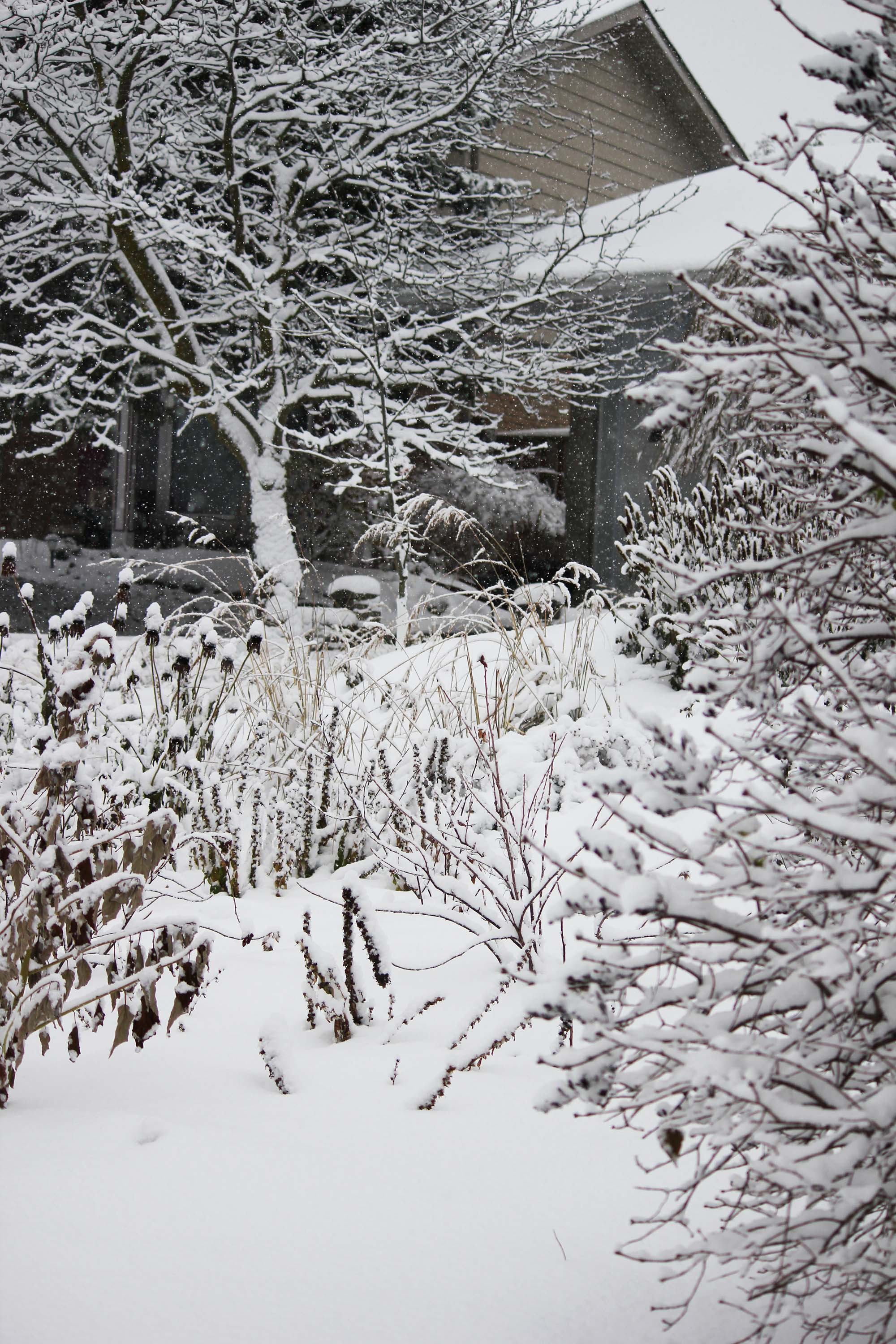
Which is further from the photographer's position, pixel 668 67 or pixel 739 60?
pixel 739 60

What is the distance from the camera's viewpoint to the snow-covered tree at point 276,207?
7348mm

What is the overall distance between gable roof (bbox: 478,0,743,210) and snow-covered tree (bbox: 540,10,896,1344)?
1240cm

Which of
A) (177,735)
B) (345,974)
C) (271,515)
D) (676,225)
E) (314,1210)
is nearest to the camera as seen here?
(314,1210)

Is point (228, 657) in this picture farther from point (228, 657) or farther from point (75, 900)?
point (75, 900)

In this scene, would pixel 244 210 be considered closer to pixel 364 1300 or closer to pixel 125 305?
pixel 125 305

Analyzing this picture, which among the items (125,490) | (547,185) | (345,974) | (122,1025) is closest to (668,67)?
(547,185)

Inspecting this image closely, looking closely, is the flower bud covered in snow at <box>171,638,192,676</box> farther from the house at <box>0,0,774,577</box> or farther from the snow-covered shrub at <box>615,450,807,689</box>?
the house at <box>0,0,774,577</box>

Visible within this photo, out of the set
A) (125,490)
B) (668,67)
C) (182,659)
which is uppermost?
(668,67)

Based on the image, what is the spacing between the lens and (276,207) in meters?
8.50

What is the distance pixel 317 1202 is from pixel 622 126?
1527 centimetres

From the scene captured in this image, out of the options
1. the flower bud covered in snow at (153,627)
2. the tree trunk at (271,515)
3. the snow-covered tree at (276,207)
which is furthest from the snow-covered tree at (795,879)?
the tree trunk at (271,515)

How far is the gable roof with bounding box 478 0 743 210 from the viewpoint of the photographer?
12742 mm

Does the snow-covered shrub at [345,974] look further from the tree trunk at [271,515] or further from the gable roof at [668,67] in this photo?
the gable roof at [668,67]

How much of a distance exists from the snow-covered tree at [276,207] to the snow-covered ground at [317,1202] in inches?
199
